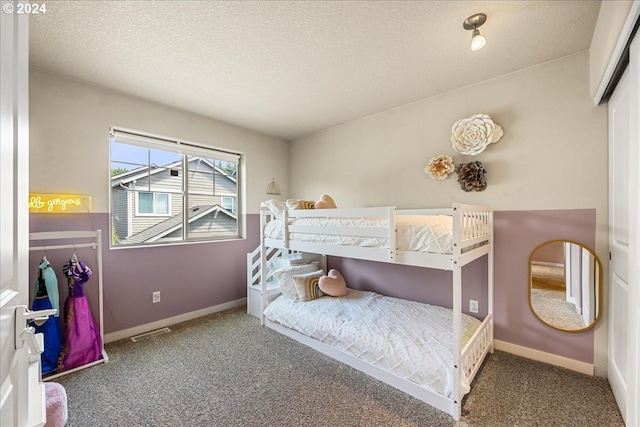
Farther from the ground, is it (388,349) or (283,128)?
(283,128)

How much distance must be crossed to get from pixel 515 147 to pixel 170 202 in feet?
11.4

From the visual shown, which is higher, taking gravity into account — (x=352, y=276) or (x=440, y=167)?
(x=440, y=167)

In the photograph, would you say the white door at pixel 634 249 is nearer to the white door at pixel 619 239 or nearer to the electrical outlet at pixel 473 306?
the white door at pixel 619 239

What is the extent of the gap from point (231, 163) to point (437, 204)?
2.58 meters

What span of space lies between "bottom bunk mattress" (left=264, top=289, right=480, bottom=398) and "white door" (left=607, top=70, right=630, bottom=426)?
81 cm

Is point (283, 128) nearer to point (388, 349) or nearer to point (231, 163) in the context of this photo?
point (231, 163)

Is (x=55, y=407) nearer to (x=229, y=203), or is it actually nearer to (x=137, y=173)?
(x=137, y=173)

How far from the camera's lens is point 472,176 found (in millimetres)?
2404

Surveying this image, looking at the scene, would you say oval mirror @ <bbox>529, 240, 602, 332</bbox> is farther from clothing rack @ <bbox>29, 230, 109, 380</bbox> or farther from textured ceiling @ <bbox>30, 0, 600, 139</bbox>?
clothing rack @ <bbox>29, 230, 109, 380</bbox>

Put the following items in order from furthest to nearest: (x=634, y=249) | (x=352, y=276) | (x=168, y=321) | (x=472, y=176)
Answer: (x=352, y=276) → (x=168, y=321) → (x=472, y=176) → (x=634, y=249)

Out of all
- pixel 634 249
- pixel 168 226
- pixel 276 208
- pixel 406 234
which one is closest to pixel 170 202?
pixel 168 226

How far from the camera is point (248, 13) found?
163 centimetres

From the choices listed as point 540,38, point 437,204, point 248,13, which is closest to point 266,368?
point 437,204

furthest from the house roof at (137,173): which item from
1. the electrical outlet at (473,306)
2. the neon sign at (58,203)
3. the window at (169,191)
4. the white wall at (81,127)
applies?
the electrical outlet at (473,306)
